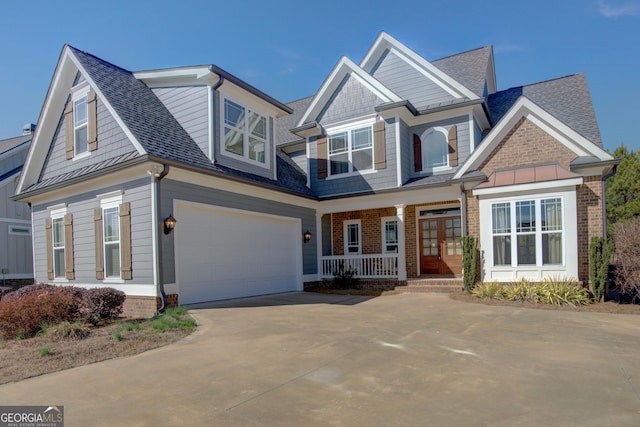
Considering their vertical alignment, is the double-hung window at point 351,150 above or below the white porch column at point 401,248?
above

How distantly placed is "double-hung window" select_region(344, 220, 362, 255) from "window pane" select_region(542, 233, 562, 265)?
6636 millimetres

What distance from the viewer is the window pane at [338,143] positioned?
1498 centimetres

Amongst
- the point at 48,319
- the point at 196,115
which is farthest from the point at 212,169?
the point at 48,319

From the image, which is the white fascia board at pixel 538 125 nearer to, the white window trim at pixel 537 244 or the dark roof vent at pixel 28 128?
the white window trim at pixel 537 244

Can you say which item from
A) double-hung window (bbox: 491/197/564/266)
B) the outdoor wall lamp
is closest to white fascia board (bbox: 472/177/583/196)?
double-hung window (bbox: 491/197/564/266)

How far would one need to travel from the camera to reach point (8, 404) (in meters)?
3.98

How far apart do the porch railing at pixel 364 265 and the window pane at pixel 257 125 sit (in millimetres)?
4988

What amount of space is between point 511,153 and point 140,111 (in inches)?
400

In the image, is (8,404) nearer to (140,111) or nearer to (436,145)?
(140,111)

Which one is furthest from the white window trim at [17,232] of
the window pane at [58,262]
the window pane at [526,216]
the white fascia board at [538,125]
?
the window pane at [526,216]

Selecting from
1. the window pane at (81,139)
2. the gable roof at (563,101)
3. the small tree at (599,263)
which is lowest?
the small tree at (599,263)

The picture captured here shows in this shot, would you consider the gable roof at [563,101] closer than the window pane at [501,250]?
No

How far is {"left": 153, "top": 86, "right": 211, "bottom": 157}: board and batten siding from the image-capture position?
11.2 meters

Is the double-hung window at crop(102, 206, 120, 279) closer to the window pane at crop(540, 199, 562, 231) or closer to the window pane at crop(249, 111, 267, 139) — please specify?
the window pane at crop(249, 111, 267, 139)
